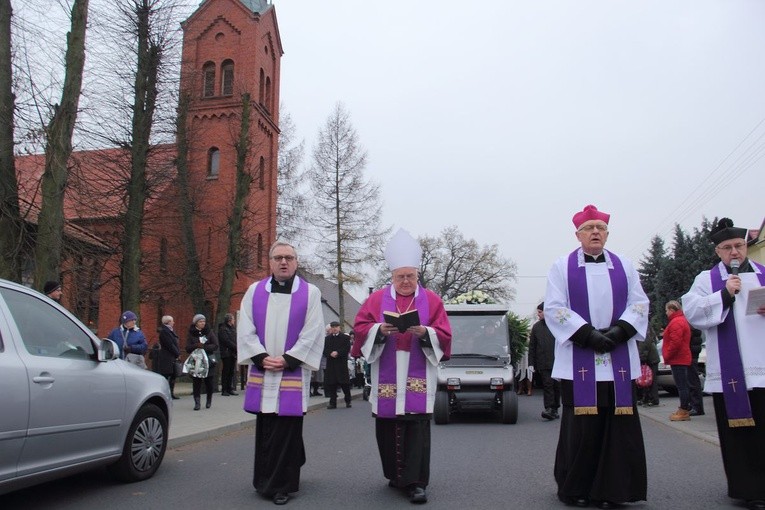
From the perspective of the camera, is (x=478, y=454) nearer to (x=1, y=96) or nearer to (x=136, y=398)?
(x=136, y=398)

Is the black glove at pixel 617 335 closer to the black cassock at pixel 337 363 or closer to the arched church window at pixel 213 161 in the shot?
the black cassock at pixel 337 363

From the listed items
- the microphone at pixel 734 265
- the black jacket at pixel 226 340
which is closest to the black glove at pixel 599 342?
the microphone at pixel 734 265

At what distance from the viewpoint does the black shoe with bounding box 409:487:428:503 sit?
5094mm

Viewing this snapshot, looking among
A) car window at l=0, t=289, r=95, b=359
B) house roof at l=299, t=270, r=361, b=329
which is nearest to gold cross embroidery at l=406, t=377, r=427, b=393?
car window at l=0, t=289, r=95, b=359

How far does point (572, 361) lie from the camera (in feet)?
16.3

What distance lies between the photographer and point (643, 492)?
4703 mm

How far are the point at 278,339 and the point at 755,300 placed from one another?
12.6 feet

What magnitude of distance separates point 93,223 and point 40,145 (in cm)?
971

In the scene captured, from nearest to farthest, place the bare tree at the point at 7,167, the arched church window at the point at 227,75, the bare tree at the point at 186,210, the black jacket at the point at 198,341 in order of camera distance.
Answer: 1. the bare tree at the point at 7,167
2. the black jacket at the point at 198,341
3. the bare tree at the point at 186,210
4. the arched church window at the point at 227,75

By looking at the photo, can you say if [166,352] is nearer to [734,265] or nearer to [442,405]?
[442,405]

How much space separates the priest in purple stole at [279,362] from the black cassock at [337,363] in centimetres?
919

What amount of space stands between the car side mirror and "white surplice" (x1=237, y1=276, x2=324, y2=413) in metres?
1.12

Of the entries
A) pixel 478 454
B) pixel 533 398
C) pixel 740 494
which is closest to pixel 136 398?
pixel 478 454

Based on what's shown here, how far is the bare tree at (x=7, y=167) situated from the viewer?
12.0 metres
